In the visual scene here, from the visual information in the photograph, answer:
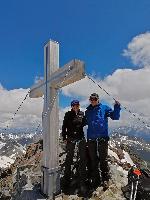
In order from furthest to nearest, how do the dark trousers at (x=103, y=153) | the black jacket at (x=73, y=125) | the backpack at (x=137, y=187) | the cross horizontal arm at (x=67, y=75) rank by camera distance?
the black jacket at (x=73, y=125) < the dark trousers at (x=103, y=153) < the backpack at (x=137, y=187) < the cross horizontal arm at (x=67, y=75)

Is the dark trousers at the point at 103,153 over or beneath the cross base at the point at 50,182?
A: over

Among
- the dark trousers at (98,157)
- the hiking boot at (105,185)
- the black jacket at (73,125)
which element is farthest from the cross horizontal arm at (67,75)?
the hiking boot at (105,185)

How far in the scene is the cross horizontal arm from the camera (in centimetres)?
938

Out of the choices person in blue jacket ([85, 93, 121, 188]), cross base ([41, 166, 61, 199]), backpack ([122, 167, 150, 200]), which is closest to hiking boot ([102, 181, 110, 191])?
person in blue jacket ([85, 93, 121, 188])

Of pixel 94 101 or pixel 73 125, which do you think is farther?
pixel 73 125

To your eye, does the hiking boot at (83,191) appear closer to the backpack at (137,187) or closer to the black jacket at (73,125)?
the backpack at (137,187)

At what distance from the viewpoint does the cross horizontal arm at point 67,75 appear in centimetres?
938

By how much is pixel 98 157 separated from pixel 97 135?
2.85 feet

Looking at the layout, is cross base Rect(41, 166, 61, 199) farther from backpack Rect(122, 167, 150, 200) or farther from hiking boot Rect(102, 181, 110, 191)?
backpack Rect(122, 167, 150, 200)

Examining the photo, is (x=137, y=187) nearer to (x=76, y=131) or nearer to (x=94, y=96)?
(x=76, y=131)

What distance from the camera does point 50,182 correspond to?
10.9 meters

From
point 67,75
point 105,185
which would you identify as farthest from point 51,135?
point 105,185

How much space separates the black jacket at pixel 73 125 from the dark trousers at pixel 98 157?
0.52 m

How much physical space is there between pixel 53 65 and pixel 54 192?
443cm
